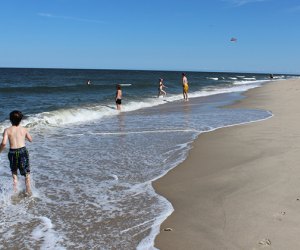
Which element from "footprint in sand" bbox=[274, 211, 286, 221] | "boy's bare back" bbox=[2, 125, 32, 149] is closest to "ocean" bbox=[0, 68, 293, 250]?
"boy's bare back" bbox=[2, 125, 32, 149]

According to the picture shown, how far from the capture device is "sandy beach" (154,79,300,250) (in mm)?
4172

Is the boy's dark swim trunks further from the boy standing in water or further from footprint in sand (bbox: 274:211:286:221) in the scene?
footprint in sand (bbox: 274:211:286:221)

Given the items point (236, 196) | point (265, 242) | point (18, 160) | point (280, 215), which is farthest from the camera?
point (18, 160)

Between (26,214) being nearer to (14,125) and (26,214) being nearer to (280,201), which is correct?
(14,125)

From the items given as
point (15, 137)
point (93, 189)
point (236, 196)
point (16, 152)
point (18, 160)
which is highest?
point (15, 137)

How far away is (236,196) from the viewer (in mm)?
5465

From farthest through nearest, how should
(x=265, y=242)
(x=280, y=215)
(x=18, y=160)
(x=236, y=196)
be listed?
(x=18, y=160) < (x=236, y=196) < (x=280, y=215) < (x=265, y=242)

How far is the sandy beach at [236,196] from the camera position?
4172mm

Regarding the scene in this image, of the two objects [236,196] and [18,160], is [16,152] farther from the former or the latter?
[236,196]

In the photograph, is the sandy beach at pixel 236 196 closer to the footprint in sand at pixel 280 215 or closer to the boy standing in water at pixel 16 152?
the footprint in sand at pixel 280 215

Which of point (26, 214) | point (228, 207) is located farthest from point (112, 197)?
point (228, 207)

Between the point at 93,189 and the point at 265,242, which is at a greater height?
the point at 265,242

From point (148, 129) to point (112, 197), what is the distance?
6.92 meters

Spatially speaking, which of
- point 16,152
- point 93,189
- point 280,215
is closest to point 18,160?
point 16,152
